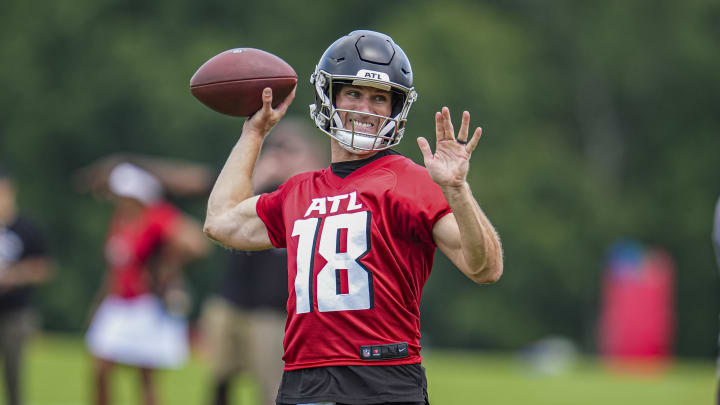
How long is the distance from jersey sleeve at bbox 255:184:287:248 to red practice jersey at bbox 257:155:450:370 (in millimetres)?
251

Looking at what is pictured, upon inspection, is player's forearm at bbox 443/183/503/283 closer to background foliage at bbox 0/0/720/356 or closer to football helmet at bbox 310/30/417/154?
football helmet at bbox 310/30/417/154

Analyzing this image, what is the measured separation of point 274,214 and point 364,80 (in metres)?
0.62

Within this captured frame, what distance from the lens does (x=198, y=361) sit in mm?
17844

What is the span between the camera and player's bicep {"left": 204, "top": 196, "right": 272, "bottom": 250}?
416 centimetres

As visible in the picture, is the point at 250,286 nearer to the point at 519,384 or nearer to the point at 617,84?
the point at 519,384

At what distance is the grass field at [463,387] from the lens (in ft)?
37.9

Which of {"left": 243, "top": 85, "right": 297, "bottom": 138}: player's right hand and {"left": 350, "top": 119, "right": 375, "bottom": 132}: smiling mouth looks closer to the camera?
{"left": 350, "top": 119, "right": 375, "bottom": 132}: smiling mouth

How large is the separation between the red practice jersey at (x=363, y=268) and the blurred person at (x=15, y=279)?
558 centimetres

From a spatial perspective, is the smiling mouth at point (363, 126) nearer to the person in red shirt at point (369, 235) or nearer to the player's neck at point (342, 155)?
the person in red shirt at point (369, 235)

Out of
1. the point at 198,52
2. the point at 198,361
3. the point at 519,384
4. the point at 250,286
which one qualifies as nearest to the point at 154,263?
the point at 250,286

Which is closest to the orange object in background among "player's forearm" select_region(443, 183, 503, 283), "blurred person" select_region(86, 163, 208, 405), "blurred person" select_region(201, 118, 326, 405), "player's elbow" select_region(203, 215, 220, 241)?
"blurred person" select_region(86, 163, 208, 405)

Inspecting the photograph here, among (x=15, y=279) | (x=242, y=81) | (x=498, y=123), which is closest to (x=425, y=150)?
(x=242, y=81)

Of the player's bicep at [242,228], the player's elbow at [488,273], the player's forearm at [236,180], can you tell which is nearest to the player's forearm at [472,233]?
the player's elbow at [488,273]

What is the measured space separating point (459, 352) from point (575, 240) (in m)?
3.88
